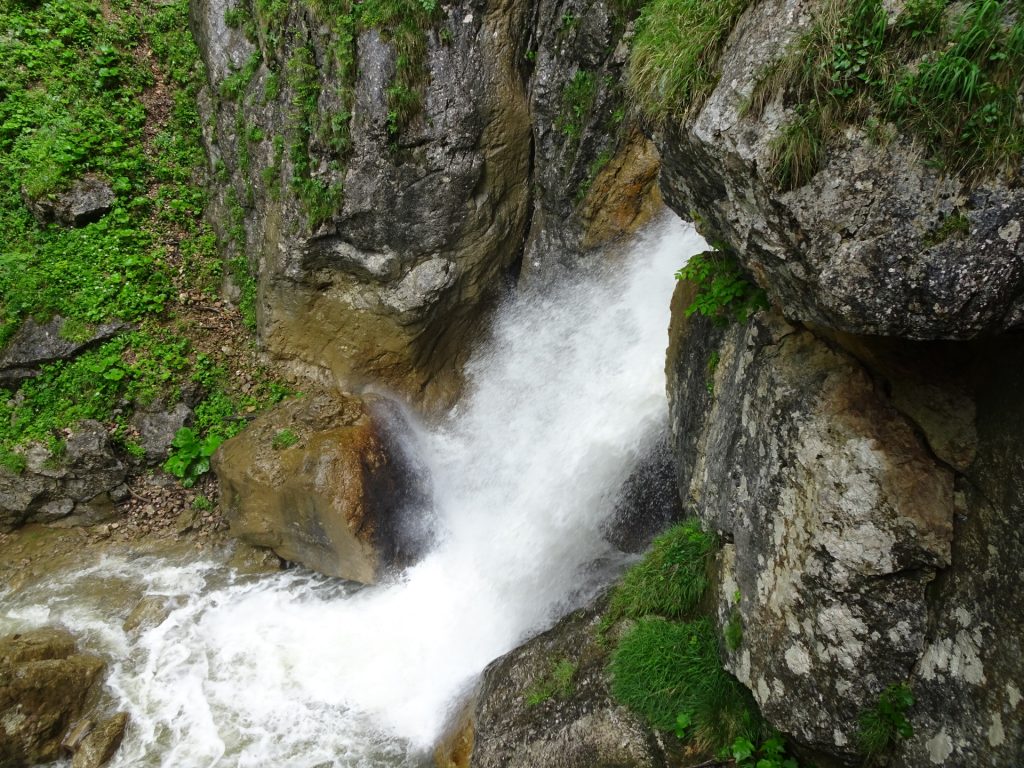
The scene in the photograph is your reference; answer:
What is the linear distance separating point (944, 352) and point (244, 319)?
9611 millimetres

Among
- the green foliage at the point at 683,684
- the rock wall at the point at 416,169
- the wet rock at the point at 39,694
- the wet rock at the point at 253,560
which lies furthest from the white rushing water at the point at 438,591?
the green foliage at the point at 683,684

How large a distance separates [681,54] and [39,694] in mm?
8786

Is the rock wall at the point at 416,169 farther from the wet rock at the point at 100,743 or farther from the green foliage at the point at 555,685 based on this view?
the wet rock at the point at 100,743

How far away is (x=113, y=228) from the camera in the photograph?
10008mm

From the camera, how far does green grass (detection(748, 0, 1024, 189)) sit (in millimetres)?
2648

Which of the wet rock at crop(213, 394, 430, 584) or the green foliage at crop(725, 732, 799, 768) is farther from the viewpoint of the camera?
the wet rock at crop(213, 394, 430, 584)

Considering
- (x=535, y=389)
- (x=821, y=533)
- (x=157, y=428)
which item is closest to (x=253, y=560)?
(x=157, y=428)

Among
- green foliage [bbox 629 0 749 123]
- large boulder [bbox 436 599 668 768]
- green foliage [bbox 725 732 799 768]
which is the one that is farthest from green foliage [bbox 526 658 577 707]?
green foliage [bbox 629 0 749 123]

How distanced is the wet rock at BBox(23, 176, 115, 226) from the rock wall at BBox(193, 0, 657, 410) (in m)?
2.44

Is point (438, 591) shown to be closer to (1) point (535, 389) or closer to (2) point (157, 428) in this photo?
(1) point (535, 389)

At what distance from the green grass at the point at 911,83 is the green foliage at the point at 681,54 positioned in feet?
2.01

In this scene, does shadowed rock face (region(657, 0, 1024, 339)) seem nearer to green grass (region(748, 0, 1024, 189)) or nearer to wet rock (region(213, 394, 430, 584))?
green grass (region(748, 0, 1024, 189))

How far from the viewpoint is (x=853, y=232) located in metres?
3.06

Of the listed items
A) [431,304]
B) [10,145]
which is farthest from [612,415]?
[10,145]
